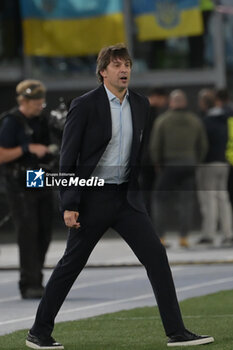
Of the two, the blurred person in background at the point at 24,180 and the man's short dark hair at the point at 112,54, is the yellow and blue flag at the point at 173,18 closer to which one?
the blurred person in background at the point at 24,180

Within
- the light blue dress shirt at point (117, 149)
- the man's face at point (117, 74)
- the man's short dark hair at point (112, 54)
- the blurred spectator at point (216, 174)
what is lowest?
the blurred spectator at point (216, 174)

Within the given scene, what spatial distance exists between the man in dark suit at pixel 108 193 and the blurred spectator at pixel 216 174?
383 inches

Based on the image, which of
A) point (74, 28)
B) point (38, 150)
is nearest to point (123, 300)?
point (38, 150)

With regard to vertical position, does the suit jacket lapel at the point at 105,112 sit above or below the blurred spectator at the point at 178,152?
above

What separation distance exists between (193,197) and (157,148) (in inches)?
64.3

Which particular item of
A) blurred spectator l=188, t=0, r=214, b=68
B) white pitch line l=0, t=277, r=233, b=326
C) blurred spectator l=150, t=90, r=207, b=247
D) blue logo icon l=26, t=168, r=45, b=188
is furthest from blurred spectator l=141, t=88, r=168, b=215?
blue logo icon l=26, t=168, r=45, b=188

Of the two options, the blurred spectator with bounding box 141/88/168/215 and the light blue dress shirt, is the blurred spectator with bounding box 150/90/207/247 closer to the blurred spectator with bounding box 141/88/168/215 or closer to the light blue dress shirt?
the blurred spectator with bounding box 141/88/168/215

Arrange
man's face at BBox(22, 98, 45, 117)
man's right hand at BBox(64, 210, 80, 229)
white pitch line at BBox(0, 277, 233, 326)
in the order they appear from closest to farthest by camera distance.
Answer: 1. man's right hand at BBox(64, 210, 80, 229)
2. white pitch line at BBox(0, 277, 233, 326)
3. man's face at BBox(22, 98, 45, 117)

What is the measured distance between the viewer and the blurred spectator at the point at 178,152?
18.1 m

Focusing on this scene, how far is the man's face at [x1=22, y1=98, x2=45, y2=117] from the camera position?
12.2 m

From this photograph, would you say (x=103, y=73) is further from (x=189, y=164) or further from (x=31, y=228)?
(x=189, y=164)

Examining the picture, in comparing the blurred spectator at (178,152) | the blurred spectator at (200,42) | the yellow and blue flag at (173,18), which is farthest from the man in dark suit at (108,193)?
the blurred spectator at (200,42)

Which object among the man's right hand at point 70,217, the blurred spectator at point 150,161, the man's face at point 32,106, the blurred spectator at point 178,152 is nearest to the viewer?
the man's right hand at point 70,217

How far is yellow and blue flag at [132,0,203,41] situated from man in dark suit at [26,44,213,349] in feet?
41.3
